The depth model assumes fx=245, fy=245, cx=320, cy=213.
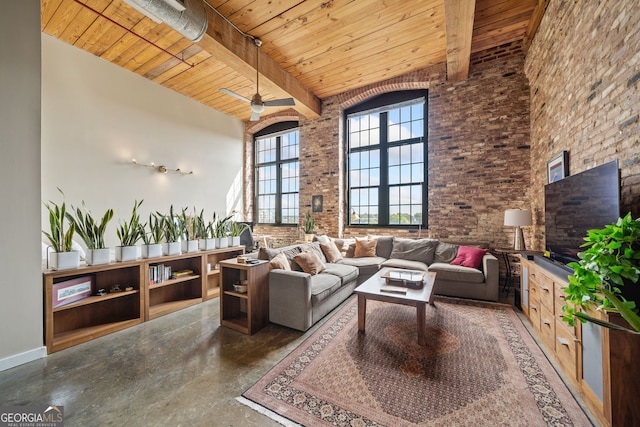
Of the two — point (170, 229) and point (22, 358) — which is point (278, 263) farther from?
point (22, 358)

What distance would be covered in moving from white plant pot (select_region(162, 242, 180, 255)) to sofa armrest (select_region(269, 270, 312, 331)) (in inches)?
54.5

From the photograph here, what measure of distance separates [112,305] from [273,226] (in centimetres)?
438

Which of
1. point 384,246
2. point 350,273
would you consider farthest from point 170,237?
point 384,246

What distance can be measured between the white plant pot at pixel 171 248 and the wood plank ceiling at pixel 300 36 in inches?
106

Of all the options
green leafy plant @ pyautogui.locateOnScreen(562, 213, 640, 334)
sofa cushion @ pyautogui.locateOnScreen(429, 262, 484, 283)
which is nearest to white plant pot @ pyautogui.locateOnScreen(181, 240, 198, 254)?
sofa cushion @ pyautogui.locateOnScreen(429, 262, 484, 283)

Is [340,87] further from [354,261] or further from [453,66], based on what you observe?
[354,261]

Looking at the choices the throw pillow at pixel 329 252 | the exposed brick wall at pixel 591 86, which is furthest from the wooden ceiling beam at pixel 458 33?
the throw pillow at pixel 329 252

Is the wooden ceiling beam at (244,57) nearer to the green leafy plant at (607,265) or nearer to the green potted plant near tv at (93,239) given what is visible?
the green potted plant near tv at (93,239)

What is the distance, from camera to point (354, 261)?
4379 mm

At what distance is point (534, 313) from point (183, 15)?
4.99 m

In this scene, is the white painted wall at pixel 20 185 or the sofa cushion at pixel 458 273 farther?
the sofa cushion at pixel 458 273

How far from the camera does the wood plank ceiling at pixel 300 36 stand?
10.4ft

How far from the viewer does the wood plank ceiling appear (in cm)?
316

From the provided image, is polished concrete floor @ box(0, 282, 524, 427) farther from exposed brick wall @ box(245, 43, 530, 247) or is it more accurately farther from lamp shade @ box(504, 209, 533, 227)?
exposed brick wall @ box(245, 43, 530, 247)
